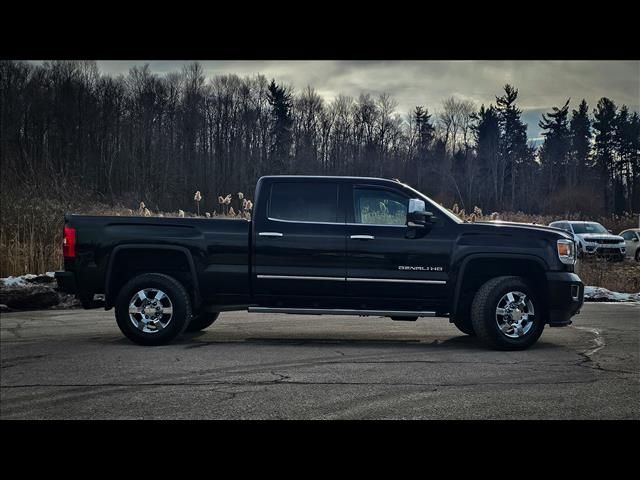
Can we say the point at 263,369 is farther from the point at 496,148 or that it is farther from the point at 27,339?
the point at 496,148

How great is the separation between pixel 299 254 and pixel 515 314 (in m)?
2.60

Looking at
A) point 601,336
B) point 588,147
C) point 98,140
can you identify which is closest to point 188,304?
point 601,336

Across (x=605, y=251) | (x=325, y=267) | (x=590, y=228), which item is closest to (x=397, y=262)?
(x=325, y=267)

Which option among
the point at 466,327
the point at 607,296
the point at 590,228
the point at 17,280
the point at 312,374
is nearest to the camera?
the point at 312,374

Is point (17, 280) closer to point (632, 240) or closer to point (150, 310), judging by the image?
point (150, 310)

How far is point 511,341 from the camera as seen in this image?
7.32m

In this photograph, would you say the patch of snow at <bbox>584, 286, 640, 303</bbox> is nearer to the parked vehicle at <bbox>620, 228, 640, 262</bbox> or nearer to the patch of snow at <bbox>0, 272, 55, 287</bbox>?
the parked vehicle at <bbox>620, 228, 640, 262</bbox>

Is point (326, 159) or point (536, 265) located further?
point (326, 159)

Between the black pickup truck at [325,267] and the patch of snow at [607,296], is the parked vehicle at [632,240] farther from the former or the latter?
the black pickup truck at [325,267]

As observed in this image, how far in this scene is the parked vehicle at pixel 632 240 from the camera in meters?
21.7

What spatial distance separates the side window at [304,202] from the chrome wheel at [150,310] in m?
1.63

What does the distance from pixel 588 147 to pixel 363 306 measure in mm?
13627

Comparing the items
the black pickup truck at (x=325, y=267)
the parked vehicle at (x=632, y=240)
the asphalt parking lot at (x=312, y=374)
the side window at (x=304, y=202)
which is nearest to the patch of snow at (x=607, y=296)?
the asphalt parking lot at (x=312, y=374)

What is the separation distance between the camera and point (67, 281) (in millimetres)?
7664
